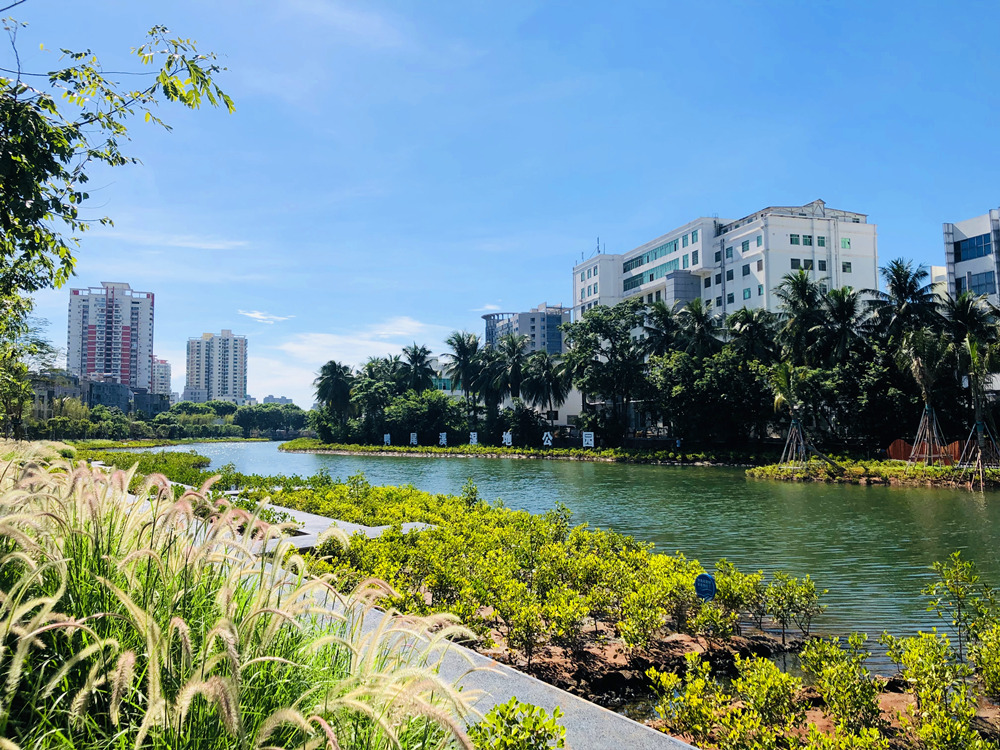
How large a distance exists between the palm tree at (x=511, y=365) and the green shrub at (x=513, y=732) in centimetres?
5038

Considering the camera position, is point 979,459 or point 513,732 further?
point 979,459

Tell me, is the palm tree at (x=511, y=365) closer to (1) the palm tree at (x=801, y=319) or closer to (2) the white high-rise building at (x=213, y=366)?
(1) the palm tree at (x=801, y=319)

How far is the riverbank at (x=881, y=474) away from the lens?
2138cm

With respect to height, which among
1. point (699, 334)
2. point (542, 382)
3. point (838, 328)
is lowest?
point (542, 382)

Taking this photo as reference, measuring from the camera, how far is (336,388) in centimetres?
6581

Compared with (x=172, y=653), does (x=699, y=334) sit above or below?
above

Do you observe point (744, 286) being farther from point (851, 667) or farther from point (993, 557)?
point (851, 667)

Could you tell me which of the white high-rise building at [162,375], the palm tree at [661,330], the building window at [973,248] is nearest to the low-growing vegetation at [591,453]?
the palm tree at [661,330]

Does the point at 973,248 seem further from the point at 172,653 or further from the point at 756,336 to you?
the point at 172,653

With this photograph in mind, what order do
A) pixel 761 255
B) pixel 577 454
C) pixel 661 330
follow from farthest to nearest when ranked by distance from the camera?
1. pixel 761 255
2. pixel 661 330
3. pixel 577 454

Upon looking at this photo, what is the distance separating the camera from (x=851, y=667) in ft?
13.1

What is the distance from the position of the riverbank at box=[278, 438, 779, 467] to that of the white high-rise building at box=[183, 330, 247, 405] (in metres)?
129

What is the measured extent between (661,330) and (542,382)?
1123 centimetres

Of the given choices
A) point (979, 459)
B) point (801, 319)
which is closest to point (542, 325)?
point (801, 319)
